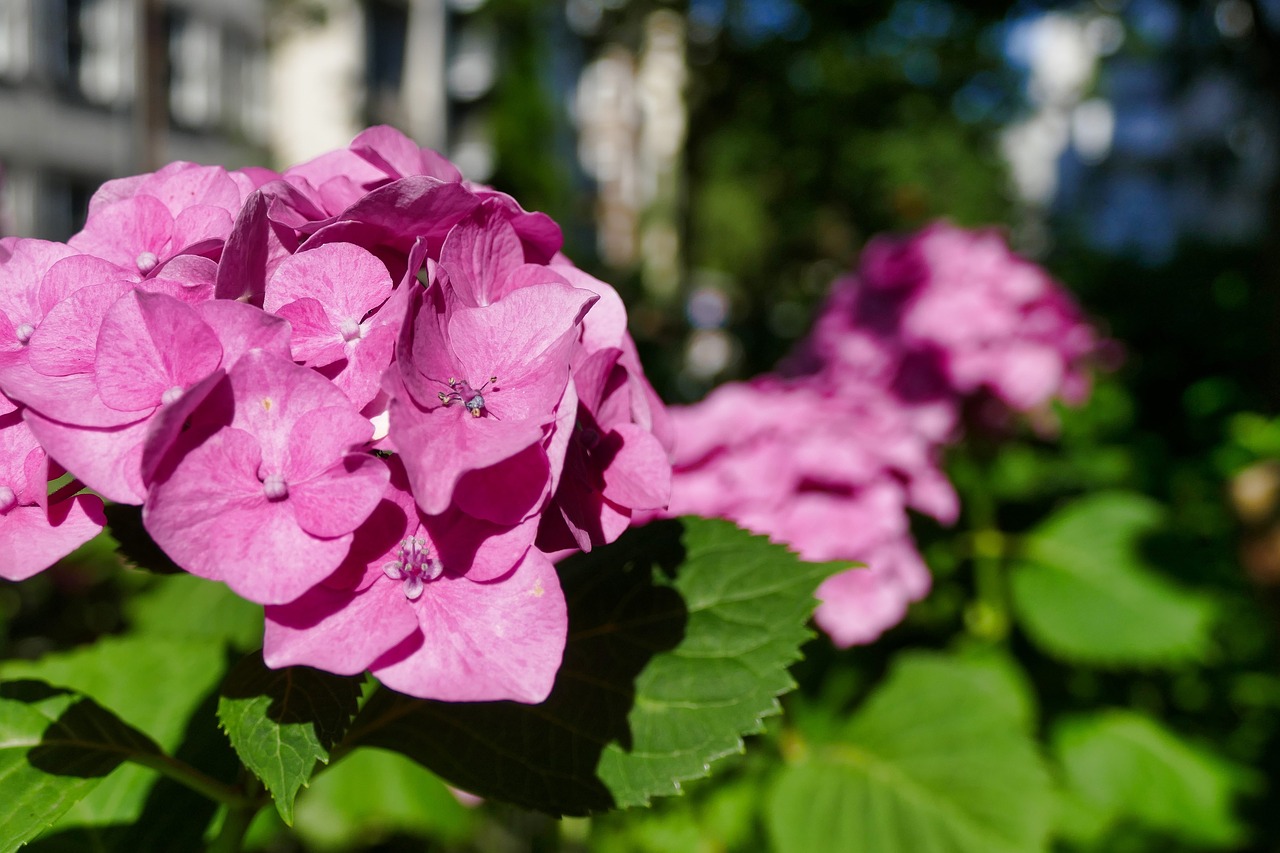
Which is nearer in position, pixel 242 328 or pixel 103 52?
pixel 242 328

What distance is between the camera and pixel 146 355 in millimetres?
558

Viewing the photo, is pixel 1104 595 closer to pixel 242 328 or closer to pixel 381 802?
pixel 381 802

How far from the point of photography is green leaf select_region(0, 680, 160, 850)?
0.67 meters

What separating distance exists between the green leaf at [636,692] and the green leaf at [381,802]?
94 cm

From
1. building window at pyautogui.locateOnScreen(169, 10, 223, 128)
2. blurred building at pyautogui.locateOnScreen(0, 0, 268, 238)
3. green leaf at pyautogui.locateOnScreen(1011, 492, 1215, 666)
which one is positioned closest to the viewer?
green leaf at pyautogui.locateOnScreen(1011, 492, 1215, 666)

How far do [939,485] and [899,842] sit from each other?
2.16 ft

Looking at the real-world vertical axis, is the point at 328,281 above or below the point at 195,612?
above

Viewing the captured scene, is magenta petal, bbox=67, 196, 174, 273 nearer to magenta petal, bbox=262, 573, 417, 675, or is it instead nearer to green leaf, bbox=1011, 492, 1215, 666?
magenta petal, bbox=262, 573, 417, 675

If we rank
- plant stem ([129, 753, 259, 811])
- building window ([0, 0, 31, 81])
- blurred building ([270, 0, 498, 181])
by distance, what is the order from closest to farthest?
plant stem ([129, 753, 259, 811])
building window ([0, 0, 31, 81])
blurred building ([270, 0, 498, 181])

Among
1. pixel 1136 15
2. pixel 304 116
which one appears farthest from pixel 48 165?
pixel 1136 15

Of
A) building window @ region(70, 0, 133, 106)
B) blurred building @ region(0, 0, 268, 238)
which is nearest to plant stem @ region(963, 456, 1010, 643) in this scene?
blurred building @ region(0, 0, 268, 238)

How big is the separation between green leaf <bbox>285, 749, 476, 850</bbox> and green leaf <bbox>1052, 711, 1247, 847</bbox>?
1.39 metres

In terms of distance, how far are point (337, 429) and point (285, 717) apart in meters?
0.19

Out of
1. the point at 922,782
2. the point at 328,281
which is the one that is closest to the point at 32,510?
the point at 328,281
